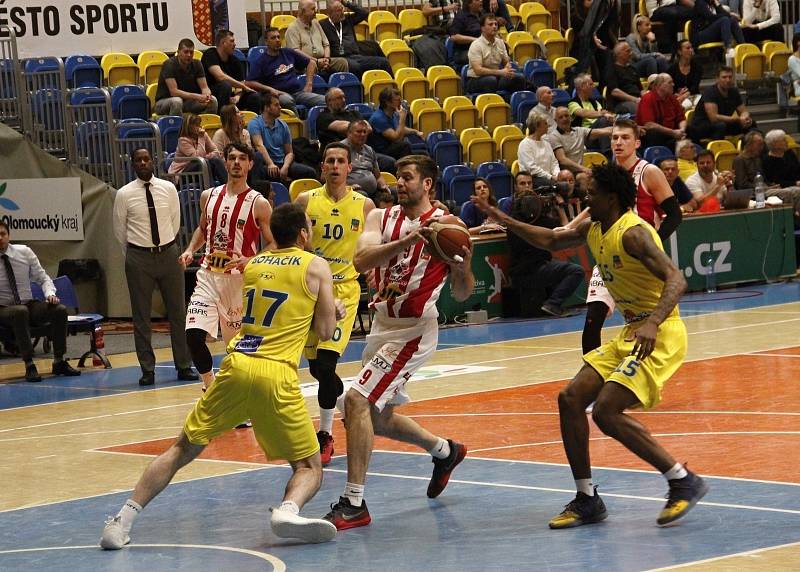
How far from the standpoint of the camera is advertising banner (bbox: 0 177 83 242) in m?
18.8

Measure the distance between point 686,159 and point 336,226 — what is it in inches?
479

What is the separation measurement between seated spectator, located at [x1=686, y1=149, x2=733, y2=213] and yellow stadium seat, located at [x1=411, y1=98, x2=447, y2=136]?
376cm

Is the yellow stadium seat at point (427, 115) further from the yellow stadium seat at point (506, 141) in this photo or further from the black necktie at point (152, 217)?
the black necktie at point (152, 217)

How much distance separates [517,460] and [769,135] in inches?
550

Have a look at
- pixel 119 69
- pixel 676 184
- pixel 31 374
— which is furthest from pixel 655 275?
pixel 119 69

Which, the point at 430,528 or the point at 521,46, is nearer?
the point at 430,528

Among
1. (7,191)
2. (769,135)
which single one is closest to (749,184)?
(769,135)

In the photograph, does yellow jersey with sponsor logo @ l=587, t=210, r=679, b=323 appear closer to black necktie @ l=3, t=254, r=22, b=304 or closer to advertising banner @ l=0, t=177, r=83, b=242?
black necktie @ l=3, t=254, r=22, b=304

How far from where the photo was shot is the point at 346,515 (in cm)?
820

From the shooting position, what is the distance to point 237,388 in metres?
7.90

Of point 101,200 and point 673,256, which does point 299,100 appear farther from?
point 673,256

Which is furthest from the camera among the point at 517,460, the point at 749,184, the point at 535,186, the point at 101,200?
the point at 749,184

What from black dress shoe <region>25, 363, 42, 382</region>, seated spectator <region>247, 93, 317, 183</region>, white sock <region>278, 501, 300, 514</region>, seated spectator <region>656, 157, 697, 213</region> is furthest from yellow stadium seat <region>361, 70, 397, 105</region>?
white sock <region>278, 501, 300, 514</region>

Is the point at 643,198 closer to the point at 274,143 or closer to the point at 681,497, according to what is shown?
→ the point at 681,497
